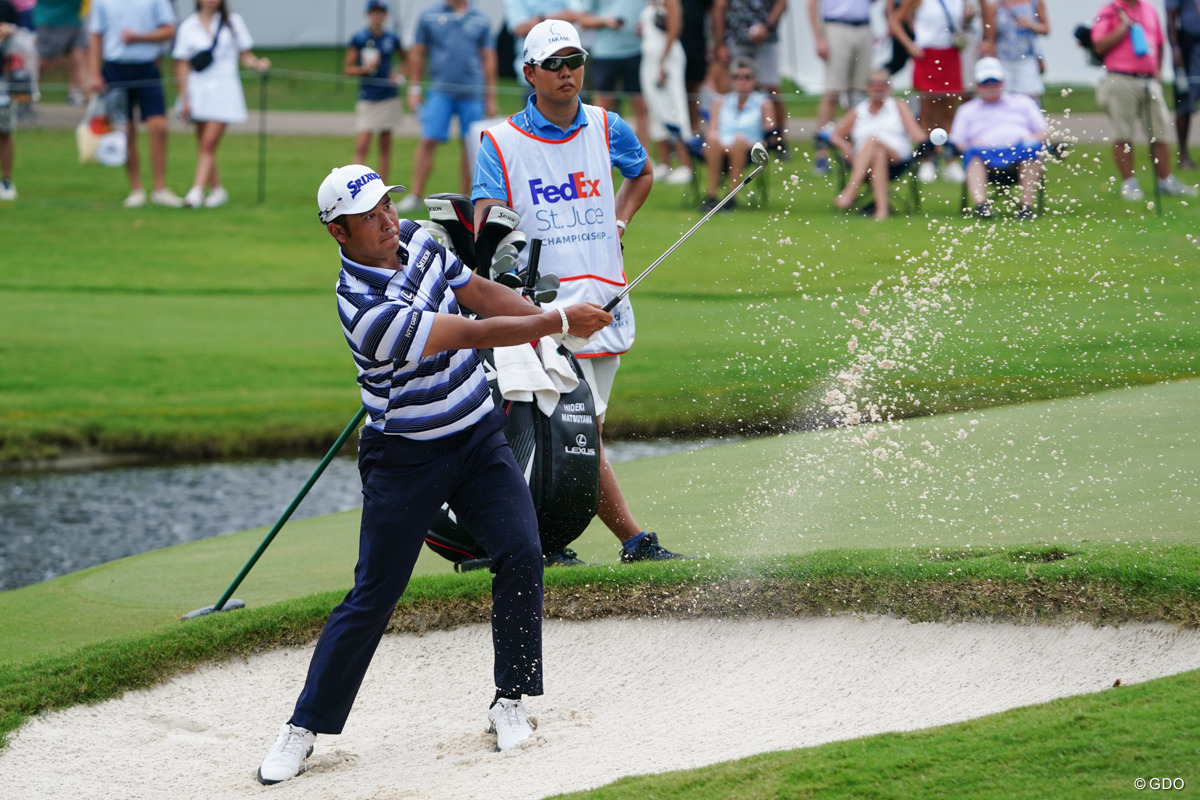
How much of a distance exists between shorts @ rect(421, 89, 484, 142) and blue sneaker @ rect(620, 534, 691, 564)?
1022 cm

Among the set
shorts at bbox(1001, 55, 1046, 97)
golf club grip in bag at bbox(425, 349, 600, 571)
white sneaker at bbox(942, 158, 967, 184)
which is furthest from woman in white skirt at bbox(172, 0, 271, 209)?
golf club grip in bag at bbox(425, 349, 600, 571)

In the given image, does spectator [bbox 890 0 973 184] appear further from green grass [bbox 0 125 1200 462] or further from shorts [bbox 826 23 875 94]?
green grass [bbox 0 125 1200 462]

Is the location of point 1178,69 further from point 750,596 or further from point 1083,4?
point 750,596

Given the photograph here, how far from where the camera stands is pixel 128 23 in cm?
1559

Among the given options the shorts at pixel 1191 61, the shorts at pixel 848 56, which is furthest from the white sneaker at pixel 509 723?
the shorts at pixel 1191 61

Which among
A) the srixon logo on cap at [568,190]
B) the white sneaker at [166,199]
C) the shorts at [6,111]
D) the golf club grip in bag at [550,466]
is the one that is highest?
the srixon logo on cap at [568,190]

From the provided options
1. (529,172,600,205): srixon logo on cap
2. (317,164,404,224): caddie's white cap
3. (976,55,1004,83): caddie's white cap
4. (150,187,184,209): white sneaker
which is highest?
(976,55,1004,83): caddie's white cap

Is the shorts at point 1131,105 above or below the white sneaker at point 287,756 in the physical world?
above

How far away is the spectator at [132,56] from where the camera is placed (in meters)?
15.5

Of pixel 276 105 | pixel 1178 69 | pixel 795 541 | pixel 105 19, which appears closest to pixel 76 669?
pixel 795 541

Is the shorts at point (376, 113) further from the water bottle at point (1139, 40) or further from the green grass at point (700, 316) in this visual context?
the water bottle at point (1139, 40)

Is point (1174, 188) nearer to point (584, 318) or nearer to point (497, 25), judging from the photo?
point (584, 318)

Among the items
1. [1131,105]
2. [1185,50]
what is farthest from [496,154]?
[1185,50]

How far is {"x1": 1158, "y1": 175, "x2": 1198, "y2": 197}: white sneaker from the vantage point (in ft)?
45.9
